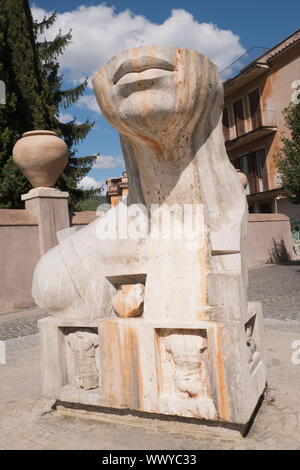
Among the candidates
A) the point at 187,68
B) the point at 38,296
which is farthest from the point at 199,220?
the point at 38,296

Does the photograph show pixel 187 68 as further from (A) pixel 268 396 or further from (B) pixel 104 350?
(A) pixel 268 396

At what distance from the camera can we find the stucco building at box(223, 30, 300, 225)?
17141 millimetres

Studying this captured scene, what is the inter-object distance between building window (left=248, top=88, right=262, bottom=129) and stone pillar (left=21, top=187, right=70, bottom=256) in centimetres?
1414

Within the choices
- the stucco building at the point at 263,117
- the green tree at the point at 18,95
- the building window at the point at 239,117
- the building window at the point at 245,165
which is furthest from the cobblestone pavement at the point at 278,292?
the building window at the point at 239,117

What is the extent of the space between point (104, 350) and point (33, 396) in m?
1.04

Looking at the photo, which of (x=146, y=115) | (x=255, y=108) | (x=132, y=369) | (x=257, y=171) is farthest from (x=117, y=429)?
(x=255, y=108)

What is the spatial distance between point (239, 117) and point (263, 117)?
6.35ft

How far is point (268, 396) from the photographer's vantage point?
2.54 metres

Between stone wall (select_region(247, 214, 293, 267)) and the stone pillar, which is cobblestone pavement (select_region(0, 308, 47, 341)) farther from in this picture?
stone wall (select_region(247, 214, 293, 267))

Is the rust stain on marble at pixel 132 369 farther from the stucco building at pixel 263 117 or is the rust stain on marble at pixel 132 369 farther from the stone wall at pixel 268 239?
the stucco building at pixel 263 117

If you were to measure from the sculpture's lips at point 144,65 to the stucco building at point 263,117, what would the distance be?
1643 cm

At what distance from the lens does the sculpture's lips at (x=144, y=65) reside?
75.5 inches

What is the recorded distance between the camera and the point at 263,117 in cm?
1845

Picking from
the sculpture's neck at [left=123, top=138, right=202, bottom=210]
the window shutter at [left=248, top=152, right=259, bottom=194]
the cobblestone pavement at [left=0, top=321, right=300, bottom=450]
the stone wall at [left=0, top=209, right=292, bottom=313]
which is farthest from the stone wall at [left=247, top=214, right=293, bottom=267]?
the sculpture's neck at [left=123, top=138, right=202, bottom=210]
